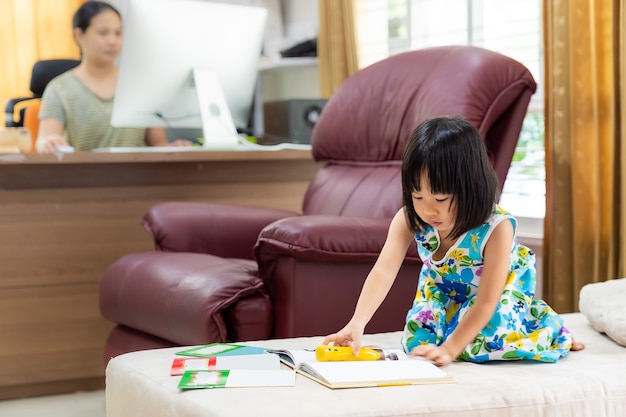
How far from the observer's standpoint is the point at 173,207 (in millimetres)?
2830

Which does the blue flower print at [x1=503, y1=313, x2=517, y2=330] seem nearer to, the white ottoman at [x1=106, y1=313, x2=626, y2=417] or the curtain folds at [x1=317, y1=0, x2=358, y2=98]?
the white ottoman at [x1=106, y1=313, x2=626, y2=417]

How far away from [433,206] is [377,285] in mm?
207

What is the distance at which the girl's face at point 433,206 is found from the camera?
5.38 feet

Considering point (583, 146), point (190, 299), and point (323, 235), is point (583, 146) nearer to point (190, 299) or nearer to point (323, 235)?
point (323, 235)

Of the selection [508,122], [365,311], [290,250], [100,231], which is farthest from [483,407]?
[100,231]

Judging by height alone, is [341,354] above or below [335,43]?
below

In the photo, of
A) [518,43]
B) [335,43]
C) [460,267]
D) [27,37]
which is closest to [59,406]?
[460,267]

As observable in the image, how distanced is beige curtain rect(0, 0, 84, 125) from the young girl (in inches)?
179

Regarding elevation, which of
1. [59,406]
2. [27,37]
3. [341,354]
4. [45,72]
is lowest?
[59,406]

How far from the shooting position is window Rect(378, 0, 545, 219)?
334 centimetres

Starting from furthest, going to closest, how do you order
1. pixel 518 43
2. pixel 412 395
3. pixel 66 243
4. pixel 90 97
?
pixel 90 97
pixel 518 43
pixel 66 243
pixel 412 395

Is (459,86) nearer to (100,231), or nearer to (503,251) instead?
(503,251)

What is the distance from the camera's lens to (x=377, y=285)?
1.75 meters

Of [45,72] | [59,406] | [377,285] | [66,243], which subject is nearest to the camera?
[377,285]
